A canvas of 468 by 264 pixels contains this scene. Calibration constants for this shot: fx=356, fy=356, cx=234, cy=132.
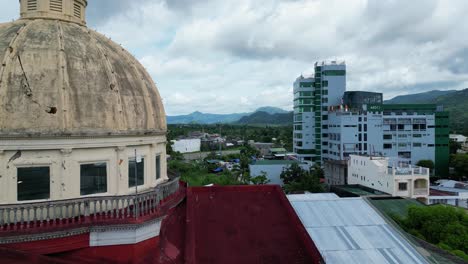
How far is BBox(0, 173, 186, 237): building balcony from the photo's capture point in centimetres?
1091

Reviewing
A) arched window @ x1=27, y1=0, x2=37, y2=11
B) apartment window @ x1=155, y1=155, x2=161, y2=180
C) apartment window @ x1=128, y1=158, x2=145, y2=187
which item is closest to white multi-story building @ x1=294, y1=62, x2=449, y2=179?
apartment window @ x1=155, y1=155, x2=161, y2=180

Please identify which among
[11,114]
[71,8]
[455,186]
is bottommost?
[455,186]

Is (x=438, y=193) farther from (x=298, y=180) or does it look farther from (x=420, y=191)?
(x=298, y=180)

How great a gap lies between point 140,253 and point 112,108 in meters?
5.31

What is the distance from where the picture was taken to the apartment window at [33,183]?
11797 mm

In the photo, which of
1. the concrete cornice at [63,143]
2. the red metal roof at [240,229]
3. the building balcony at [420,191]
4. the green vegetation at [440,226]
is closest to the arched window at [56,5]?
the concrete cornice at [63,143]

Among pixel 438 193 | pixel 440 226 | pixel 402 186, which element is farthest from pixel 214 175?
pixel 440 226

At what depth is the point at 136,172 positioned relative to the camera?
1382cm

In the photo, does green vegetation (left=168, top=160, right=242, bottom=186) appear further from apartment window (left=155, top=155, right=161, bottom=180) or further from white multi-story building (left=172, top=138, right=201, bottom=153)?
white multi-story building (left=172, top=138, right=201, bottom=153)

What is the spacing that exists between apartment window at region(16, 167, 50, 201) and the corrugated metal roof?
35.9ft

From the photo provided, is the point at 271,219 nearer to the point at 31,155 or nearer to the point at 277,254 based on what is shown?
the point at 277,254

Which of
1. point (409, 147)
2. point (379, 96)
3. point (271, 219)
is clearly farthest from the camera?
point (379, 96)

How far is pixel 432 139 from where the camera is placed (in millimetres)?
68438

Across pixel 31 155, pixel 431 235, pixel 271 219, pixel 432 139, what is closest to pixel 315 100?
pixel 432 139
